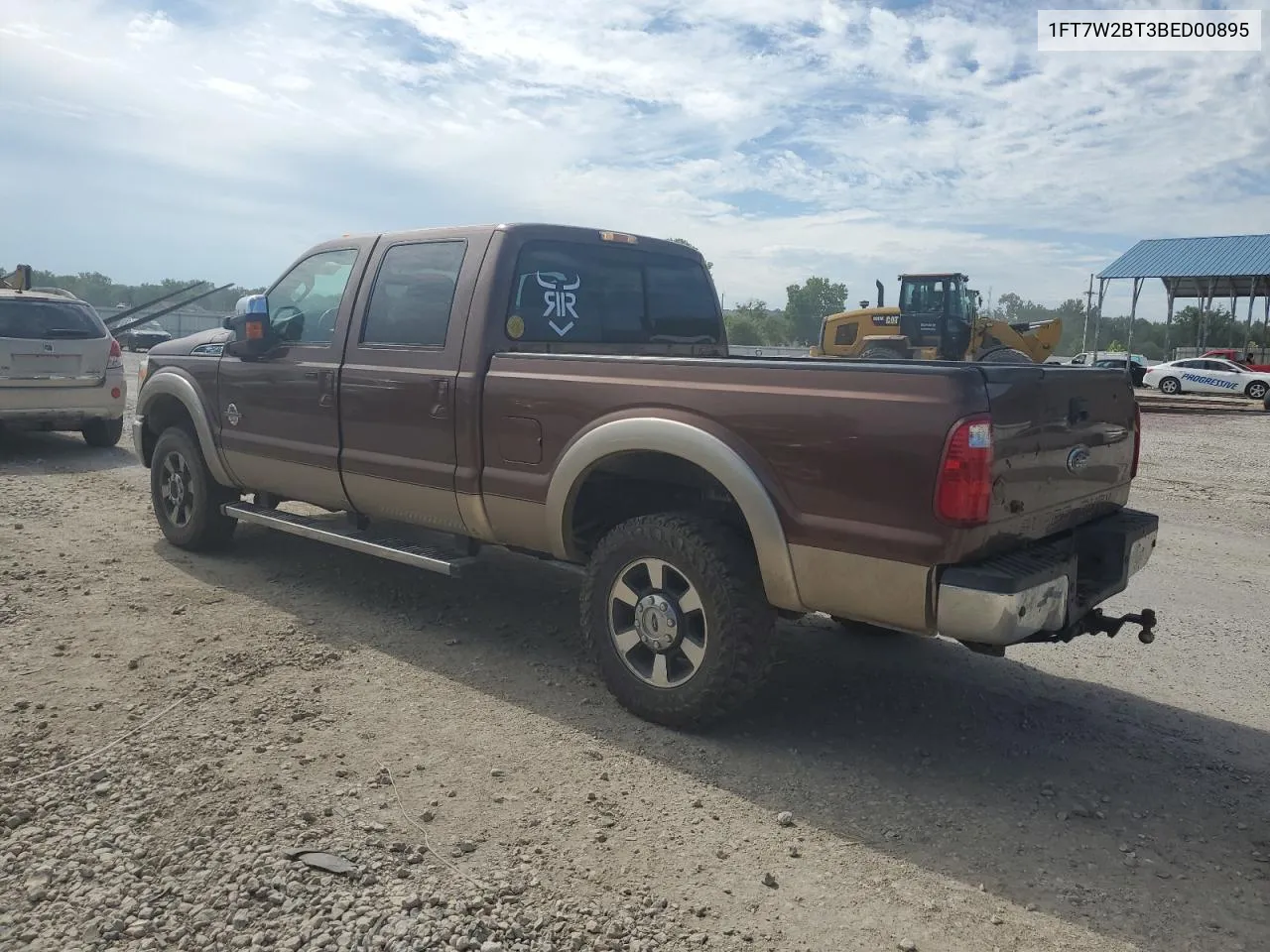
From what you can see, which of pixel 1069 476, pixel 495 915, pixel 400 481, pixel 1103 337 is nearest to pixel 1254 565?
pixel 1069 476

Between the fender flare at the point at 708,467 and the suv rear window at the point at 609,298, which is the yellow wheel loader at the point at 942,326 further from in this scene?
the fender flare at the point at 708,467

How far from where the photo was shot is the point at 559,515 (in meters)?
4.38

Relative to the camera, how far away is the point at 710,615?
3855 mm

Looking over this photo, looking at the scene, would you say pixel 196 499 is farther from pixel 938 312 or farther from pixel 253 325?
pixel 938 312

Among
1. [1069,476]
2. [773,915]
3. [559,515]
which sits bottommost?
[773,915]

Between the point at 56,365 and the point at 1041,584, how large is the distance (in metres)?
10.4

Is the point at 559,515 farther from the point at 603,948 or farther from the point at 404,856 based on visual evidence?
the point at 603,948

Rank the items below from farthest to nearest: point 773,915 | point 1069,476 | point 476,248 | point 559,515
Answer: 1. point 476,248
2. point 559,515
3. point 1069,476
4. point 773,915

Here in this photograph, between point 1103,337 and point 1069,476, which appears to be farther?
point 1103,337

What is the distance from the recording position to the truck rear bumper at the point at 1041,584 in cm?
324

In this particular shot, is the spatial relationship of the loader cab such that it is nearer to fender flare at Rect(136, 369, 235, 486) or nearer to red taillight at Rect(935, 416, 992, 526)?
fender flare at Rect(136, 369, 235, 486)

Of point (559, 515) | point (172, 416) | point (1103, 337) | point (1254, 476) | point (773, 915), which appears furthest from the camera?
point (1103, 337)

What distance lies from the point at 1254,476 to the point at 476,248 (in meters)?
11.3

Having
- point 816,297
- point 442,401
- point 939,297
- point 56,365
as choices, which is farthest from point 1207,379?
point 816,297
